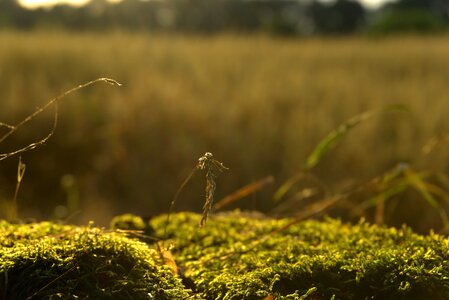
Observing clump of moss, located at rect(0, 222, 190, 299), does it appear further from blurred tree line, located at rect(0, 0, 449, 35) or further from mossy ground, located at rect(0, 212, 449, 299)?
blurred tree line, located at rect(0, 0, 449, 35)

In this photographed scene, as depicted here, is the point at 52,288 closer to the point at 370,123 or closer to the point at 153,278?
the point at 153,278

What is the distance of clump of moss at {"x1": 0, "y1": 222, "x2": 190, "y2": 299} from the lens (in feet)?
2.15

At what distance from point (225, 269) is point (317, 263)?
12cm

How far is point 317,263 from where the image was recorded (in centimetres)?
76

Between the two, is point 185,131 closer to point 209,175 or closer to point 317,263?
point 317,263

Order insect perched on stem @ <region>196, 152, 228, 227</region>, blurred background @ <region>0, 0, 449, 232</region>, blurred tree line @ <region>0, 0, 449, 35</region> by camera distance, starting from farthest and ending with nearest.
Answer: blurred tree line @ <region>0, 0, 449, 35</region>
blurred background @ <region>0, 0, 449, 232</region>
insect perched on stem @ <region>196, 152, 228, 227</region>

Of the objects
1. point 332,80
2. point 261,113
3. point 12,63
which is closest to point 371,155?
point 261,113

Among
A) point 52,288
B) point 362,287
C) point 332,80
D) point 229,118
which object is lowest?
point 362,287

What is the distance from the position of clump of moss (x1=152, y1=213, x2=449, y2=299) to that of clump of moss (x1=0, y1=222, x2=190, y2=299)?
0.25ft

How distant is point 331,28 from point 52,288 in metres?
30.7

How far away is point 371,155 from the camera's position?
4.24m

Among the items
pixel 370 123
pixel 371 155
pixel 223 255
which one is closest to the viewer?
pixel 223 255

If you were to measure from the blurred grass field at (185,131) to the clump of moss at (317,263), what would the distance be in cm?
241

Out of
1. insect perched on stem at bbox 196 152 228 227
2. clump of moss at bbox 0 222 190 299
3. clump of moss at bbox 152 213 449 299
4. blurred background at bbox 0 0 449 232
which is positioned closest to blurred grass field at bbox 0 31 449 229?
blurred background at bbox 0 0 449 232
